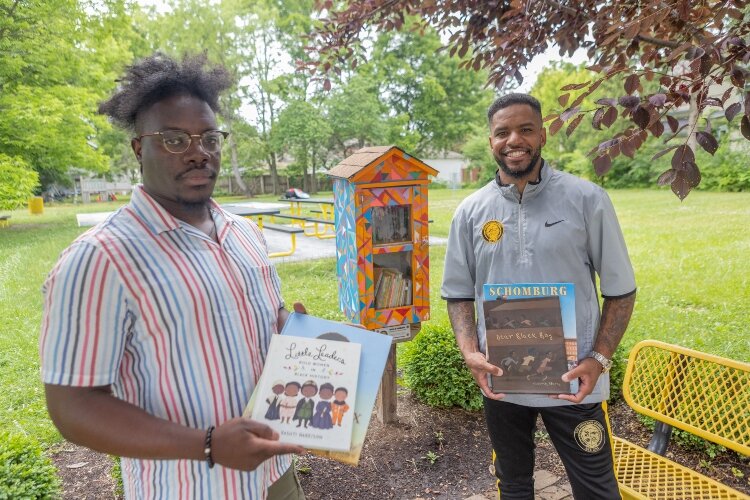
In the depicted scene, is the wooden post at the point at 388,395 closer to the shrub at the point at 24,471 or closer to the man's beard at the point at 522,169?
the man's beard at the point at 522,169

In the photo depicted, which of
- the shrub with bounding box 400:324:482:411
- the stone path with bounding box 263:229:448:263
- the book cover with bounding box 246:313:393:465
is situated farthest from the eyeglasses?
the stone path with bounding box 263:229:448:263

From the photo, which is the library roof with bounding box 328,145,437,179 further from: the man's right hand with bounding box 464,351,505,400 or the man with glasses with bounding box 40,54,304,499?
the man with glasses with bounding box 40,54,304,499

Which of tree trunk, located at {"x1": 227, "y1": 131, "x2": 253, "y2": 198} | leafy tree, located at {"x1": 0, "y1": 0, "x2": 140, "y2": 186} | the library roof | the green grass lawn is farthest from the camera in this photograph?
tree trunk, located at {"x1": 227, "y1": 131, "x2": 253, "y2": 198}

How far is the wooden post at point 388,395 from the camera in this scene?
3.72m

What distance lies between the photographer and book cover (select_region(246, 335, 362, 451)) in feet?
4.47

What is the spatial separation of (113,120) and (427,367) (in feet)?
9.94

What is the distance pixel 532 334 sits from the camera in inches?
81.9

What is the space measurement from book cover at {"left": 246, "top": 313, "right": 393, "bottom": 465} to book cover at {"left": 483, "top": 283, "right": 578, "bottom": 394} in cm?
74

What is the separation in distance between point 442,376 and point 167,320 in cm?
296

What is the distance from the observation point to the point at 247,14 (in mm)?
29828

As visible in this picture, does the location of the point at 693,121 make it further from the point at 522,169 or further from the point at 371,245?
the point at 371,245

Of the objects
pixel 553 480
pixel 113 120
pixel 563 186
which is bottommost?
pixel 553 480

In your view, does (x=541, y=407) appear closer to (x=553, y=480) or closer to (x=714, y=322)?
(x=553, y=480)

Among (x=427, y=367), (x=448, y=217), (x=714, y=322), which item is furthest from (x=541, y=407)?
(x=448, y=217)
